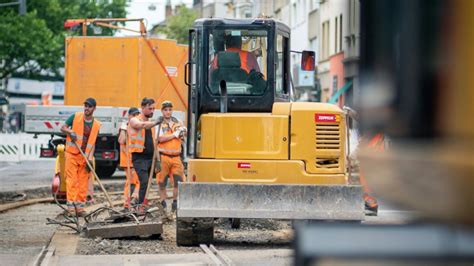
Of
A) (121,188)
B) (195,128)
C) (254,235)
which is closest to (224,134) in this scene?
(195,128)

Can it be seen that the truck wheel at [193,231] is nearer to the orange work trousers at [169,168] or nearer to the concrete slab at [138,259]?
the concrete slab at [138,259]

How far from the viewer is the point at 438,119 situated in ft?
7.77

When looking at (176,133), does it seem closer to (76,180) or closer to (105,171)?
(76,180)

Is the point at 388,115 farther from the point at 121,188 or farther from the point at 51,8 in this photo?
the point at 51,8

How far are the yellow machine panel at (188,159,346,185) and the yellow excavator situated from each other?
0.03 feet

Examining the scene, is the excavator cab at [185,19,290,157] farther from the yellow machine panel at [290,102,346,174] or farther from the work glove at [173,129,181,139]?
the work glove at [173,129,181,139]

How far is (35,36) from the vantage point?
53.4m

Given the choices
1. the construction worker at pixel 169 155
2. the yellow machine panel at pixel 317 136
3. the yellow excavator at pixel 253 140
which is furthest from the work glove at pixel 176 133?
the yellow machine panel at pixel 317 136

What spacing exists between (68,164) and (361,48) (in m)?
12.6

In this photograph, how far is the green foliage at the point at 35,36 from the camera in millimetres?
52406

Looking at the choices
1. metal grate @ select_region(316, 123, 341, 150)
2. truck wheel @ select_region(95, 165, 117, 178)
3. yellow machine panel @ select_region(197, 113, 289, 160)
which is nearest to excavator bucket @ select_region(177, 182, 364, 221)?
yellow machine panel @ select_region(197, 113, 289, 160)

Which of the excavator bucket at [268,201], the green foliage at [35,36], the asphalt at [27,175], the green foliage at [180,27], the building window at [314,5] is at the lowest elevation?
the asphalt at [27,175]

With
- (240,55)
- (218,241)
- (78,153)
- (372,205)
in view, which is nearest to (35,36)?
(78,153)

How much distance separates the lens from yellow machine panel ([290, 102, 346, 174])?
38.0ft
